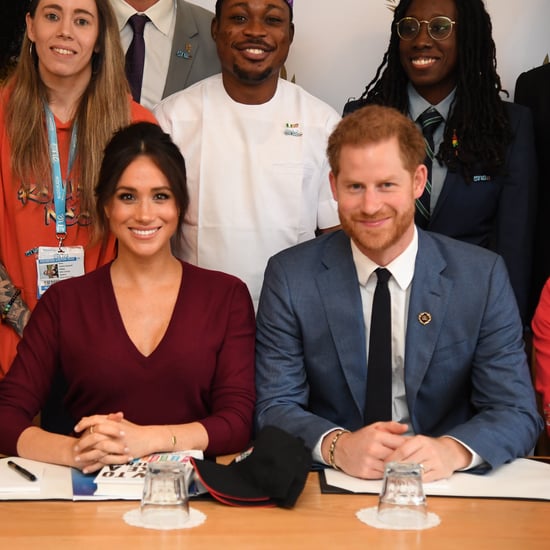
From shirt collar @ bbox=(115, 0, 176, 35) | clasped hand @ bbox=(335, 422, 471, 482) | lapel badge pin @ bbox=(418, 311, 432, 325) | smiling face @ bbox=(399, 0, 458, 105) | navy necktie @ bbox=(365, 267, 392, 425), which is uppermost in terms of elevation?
shirt collar @ bbox=(115, 0, 176, 35)

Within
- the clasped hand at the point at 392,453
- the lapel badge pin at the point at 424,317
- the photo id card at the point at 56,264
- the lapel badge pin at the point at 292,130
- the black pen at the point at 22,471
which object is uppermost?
the lapel badge pin at the point at 292,130

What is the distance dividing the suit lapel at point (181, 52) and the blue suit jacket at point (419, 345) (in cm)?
116

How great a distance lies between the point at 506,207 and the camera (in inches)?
127

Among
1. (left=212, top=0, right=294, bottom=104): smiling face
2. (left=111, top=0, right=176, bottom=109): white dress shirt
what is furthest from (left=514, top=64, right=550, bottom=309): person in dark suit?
(left=111, top=0, right=176, bottom=109): white dress shirt

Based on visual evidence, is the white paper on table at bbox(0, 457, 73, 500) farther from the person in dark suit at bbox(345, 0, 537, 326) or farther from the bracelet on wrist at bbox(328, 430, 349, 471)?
the person in dark suit at bbox(345, 0, 537, 326)

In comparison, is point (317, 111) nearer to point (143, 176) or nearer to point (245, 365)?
point (143, 176)

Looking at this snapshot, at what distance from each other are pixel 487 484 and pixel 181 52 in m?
1.98

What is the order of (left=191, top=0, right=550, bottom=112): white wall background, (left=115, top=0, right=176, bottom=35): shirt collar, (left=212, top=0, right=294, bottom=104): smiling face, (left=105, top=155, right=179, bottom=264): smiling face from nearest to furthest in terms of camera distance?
(left=105, top=155, right=179, bottom=264): smiling face → (left=212, top=0, right=294, bottom=104): smiling face → (left=115, top=0, right=176, bottom=35): shirt collar → (left=191, top=0, right=550, bottom=112): white wall background

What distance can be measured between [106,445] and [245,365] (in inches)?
19.4

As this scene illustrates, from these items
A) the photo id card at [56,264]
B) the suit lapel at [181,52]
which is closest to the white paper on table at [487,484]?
the photo id card at [56,264]

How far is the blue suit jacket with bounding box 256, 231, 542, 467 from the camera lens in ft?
8.02

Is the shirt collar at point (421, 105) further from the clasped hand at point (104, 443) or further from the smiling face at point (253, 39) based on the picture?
the clasped hand at point (104, 443)

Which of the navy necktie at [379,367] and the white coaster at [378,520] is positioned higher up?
the navy necktie at [379,367]

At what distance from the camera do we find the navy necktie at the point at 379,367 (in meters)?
2.45
